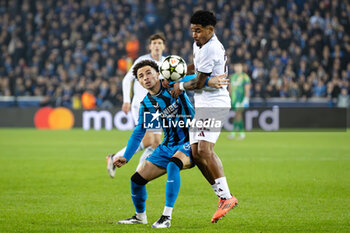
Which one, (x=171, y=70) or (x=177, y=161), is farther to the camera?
(x=171, y=70)

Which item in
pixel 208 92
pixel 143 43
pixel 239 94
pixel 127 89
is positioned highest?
pixel 143 43

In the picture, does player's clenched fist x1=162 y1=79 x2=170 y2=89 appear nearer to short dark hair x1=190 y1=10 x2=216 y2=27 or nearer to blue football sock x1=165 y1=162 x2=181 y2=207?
short dark hair x1=190 y1=10 x2=216 y2=27

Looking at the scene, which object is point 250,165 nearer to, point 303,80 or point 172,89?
point 172,89

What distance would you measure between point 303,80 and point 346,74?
66.1 inches

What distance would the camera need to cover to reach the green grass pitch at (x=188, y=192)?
5.53 meters

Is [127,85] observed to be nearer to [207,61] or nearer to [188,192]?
[188,192]

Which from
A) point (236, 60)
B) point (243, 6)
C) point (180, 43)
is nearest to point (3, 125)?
point (180, 43)

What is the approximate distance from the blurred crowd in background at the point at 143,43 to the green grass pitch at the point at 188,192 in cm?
745

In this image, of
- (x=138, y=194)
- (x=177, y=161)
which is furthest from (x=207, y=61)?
(x=138, y=194)

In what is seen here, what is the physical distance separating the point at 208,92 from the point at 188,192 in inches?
83.4

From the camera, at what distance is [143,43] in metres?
23.4

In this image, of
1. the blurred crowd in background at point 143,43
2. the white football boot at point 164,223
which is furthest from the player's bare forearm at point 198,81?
the blurred crowd in background at point 143,43

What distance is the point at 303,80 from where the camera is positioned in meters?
21.2

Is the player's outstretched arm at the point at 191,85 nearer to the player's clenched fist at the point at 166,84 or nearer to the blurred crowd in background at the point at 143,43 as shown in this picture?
the player's clenched fist at the point at 166,84
